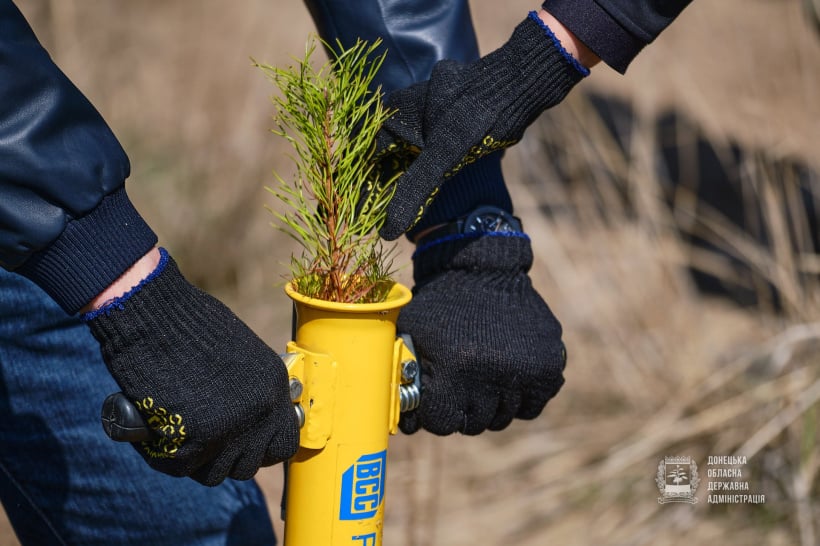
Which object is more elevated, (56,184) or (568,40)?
(568,40)

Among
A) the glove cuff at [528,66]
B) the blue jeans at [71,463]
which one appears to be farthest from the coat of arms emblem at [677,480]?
the glove cuff at [528,66]

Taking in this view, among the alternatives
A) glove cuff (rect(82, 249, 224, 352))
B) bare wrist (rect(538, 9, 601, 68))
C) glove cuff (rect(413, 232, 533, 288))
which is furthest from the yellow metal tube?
bare wrist (rect(538, 9, 601, 68))

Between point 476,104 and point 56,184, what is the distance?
0.47m

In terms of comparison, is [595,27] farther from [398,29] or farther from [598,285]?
[598,285]

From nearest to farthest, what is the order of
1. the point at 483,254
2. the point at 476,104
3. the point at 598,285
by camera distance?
Answer: 1. the point at 476,104
2. the point at 483,254
3. the point at 598,285

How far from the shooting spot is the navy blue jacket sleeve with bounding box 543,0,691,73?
106 cm

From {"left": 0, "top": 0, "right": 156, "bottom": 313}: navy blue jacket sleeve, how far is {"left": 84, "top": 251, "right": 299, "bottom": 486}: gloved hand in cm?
4

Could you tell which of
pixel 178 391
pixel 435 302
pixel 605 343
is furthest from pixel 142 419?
pixel 605 343

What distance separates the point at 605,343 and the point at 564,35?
4.83 feet

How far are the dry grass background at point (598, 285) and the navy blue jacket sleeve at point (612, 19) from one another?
108cm

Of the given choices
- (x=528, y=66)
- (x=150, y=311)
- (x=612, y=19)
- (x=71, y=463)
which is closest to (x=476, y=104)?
(x=528, y=66)

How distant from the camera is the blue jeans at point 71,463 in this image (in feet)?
3.87

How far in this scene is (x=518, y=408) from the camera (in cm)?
118

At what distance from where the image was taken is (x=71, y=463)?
120 centimetres
